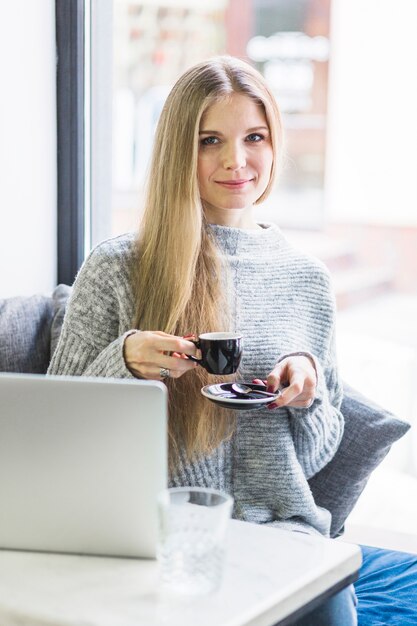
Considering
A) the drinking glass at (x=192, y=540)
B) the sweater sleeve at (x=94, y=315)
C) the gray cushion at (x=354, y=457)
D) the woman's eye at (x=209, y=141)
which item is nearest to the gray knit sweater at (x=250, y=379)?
the sweater sleeve at (x=94, y=315)

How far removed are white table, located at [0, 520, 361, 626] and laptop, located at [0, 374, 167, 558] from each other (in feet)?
0.11

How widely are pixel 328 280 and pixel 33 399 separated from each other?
955 mm

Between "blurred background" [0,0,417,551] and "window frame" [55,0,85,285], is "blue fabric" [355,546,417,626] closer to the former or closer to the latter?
"blurred background" [0,0,417,551]

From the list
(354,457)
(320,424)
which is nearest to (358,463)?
(354,457)

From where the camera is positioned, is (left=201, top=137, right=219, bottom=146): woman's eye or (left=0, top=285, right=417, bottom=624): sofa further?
(left=0, top=285, right=417, bottom=624): sofa

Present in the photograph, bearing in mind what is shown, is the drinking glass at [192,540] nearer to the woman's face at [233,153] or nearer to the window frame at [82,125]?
the woman's face at [233,153]

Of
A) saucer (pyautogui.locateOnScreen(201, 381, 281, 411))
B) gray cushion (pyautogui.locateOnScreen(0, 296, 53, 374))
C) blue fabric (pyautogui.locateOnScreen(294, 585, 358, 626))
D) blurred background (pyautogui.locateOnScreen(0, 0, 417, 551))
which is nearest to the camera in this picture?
A: blue fabric (pyautogui.locateOnScreen(294, 585, 358, 626))

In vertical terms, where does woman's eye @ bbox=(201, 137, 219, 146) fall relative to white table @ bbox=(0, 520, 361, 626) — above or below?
above

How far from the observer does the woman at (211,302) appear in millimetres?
1721

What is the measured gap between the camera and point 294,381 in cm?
158

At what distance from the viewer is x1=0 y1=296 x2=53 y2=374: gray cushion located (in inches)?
80.5

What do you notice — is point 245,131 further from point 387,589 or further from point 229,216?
point 387,589

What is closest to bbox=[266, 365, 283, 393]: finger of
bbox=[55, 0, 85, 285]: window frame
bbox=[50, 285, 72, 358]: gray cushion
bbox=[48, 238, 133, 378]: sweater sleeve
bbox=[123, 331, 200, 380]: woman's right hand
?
bbox=[123, 331, 200, 380]: woman's right hand

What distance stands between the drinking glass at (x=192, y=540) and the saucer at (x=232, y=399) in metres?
0.41
